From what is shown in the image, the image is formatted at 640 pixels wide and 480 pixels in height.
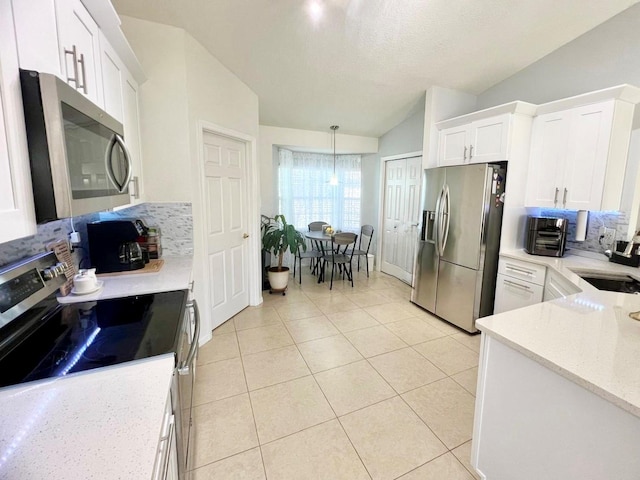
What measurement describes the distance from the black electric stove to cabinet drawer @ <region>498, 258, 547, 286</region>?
2.74 metres

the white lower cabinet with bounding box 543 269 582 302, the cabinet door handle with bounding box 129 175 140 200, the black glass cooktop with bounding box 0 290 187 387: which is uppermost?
the cabinet door handle with bounding box 129 175 140 200

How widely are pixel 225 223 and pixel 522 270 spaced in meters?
2.85

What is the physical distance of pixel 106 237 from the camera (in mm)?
1866

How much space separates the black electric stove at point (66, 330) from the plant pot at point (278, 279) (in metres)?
2.47

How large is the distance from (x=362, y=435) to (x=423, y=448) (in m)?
0.35

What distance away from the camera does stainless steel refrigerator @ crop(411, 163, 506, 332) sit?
2787 mm

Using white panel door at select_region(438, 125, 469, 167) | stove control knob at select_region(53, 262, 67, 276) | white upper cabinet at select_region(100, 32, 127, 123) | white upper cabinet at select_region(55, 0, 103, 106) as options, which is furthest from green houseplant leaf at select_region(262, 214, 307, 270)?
white upper cabinet at select_region(55, 0, 103, 106)

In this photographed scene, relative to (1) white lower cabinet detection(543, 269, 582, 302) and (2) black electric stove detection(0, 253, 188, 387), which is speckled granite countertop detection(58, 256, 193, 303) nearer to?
(2) black electric stove detection(0, 253, 188, 387)

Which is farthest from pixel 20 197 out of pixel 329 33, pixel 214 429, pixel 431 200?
pixel 431 200

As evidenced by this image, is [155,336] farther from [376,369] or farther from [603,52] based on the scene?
[603,52]

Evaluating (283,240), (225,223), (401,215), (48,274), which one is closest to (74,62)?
(48,274)

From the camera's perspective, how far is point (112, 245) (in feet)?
6.17

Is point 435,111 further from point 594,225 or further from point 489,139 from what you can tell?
point 594,225

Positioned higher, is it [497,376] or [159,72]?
[159,72]
